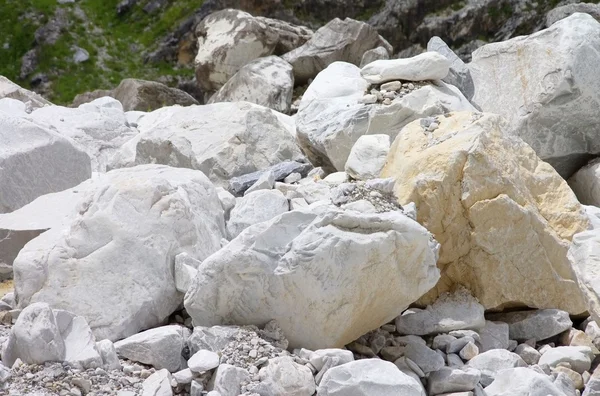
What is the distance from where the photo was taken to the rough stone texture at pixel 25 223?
5.98 m

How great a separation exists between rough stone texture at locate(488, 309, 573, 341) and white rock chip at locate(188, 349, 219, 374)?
2321 millimetres

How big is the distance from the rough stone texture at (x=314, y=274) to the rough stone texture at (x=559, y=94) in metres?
4.06

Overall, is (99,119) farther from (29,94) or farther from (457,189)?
(457,189)

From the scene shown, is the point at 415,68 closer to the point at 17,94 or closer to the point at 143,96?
the point at 17,94

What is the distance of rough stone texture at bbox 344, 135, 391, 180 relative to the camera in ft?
22.0

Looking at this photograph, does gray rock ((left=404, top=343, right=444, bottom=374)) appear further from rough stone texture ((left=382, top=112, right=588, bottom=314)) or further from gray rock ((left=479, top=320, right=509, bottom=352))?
rough stone texture ((left=382, top=112, right=588, bottom=314))

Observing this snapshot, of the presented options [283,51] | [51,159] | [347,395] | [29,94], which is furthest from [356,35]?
[347,395]

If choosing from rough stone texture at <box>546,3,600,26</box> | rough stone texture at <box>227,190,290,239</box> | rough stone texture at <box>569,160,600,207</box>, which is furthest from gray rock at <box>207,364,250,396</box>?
rough stone texture at <box>546,3,600,26</box>

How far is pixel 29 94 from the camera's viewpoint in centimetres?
1247

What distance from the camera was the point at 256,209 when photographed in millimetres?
6195

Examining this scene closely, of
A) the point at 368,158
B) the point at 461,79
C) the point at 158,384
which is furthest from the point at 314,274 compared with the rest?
the point at 461,79

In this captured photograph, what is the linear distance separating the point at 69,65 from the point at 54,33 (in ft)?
7.13

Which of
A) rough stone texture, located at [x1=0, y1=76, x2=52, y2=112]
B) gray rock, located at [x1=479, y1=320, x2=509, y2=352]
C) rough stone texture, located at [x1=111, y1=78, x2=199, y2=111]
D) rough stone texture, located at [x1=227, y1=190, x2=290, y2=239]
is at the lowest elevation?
rough stone texture, located at [x1=111, y1=78, x2=199, y2=111]

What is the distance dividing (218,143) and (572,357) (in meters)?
4.57
